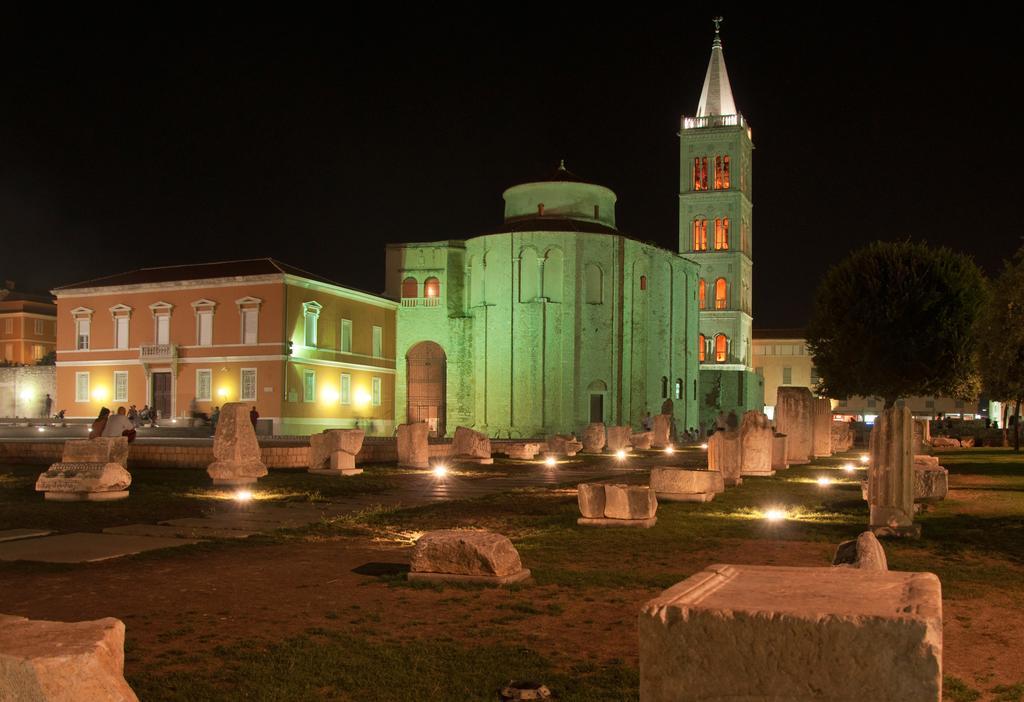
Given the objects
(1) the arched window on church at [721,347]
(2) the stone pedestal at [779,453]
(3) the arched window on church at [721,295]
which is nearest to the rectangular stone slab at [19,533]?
(2) the stone pedestal at [779,453]

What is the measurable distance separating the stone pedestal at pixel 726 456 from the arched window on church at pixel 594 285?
33.8 m

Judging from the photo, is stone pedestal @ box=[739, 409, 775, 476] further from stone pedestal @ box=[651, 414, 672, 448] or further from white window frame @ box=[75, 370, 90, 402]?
white window frame @ box=[75, 370, 90, 402]

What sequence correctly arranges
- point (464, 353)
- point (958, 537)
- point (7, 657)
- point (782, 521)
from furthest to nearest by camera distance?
point (464, 353)
point (782, 521)
point (958, 537)
point (7, 657)

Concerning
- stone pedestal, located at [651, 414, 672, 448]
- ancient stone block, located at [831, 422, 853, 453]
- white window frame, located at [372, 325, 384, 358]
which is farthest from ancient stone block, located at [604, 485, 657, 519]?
white window frame, located at [372, 325, 384, 358]

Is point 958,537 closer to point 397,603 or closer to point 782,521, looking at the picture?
point 782,521

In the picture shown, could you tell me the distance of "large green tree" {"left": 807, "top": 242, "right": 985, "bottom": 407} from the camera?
4181 centimetres

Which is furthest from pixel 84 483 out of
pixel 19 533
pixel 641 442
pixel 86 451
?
pixel 641 442

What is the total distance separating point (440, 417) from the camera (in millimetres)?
55000

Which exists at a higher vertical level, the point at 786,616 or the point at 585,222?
the point at 585,222

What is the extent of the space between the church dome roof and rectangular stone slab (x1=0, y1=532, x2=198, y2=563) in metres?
45.7

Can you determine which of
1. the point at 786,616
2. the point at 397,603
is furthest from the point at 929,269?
the point at 786,616

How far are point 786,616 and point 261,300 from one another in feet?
147

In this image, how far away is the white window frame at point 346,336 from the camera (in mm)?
50094

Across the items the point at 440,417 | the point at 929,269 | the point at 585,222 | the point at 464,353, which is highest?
the point at 585,222
